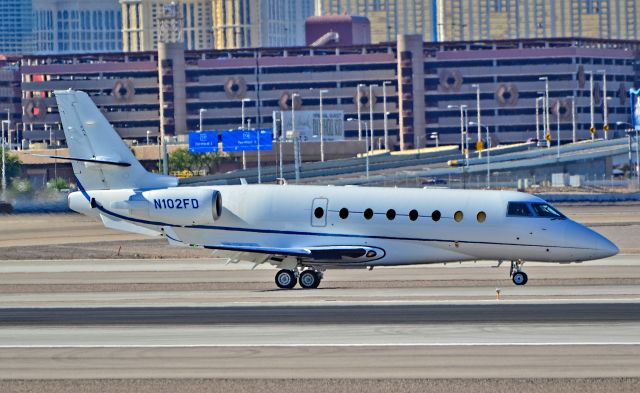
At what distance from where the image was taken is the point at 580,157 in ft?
611

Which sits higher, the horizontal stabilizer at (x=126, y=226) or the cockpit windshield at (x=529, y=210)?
the cockpit windshield at (x=529, y=210)

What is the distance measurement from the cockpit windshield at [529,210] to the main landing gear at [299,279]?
706 centimetres

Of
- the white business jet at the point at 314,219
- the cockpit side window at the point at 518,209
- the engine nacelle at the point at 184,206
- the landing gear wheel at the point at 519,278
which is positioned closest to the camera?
the landing gear wheel at the point at 519,278

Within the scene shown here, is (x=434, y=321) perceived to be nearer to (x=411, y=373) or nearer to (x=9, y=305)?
(x=411, y=373)

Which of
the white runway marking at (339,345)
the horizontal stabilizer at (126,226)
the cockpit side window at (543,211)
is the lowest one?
the white runway marking at (339,345)

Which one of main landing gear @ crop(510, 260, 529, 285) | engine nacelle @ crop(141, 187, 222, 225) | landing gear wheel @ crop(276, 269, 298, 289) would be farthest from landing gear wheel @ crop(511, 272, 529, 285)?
engine nacelle @ crop(141, 187, 222, 225)

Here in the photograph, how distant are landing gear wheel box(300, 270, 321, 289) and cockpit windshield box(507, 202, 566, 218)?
7013mm

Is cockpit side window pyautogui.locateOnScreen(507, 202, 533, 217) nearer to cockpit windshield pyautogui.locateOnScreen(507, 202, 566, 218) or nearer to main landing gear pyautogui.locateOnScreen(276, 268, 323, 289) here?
cockpit windshield pyautogui.locateOnScreen(507, 202, 566, 218)

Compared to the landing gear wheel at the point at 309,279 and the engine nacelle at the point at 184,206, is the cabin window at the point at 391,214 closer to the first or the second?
the landing gear wheel at the point at 309,279

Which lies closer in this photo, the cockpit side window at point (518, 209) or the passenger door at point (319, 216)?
the cockpit side window at point (518, 209)

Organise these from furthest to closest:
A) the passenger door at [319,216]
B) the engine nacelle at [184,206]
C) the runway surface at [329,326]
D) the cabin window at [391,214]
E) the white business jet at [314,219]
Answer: the engine nacelle at [184,206] → the passenger door at [319,216] → the cabin window at [391,214] → the white business jet at [314,219] → the runway surface at [329,326]

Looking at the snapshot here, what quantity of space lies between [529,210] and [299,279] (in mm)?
8336

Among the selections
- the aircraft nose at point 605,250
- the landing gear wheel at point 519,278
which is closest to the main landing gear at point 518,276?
the landing gear wheel at point 519,278

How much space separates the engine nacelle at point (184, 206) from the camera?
170 feet
